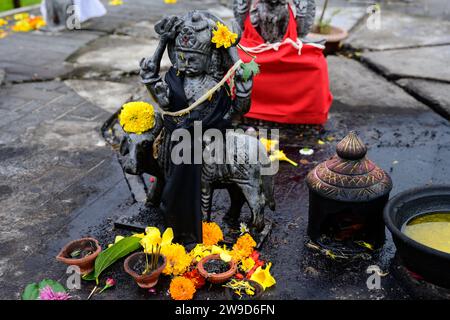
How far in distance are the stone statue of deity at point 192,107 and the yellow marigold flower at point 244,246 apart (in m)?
0.15

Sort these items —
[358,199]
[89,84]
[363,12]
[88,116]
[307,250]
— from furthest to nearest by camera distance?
[363,12], [89,84], [88,116], [307,250], [358,199]

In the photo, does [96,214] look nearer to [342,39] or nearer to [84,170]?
[84,170]

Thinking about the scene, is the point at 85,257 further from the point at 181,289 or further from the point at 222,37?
the point at 222,37

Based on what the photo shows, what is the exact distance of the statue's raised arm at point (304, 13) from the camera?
5.50m

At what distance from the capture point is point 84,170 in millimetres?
5082

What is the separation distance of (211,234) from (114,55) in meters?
5.48

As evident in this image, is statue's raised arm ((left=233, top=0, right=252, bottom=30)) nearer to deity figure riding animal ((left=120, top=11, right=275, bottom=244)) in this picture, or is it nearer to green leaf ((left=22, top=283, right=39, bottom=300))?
deity figure riding animal ((left=120, top=11, right=275, bottom=244))

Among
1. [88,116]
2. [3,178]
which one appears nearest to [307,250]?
[3,178]

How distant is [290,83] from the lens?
5.66 metres

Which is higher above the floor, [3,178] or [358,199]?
[358,199]

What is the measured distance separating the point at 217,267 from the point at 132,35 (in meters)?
7.05

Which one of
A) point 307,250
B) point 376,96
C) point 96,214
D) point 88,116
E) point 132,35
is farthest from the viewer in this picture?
point 132,35

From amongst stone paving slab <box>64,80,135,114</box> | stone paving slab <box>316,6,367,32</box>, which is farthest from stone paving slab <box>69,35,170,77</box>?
stone paving slab <box>316,6,367,32</box>

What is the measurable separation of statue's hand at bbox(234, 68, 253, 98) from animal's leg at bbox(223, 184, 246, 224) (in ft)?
2.53
